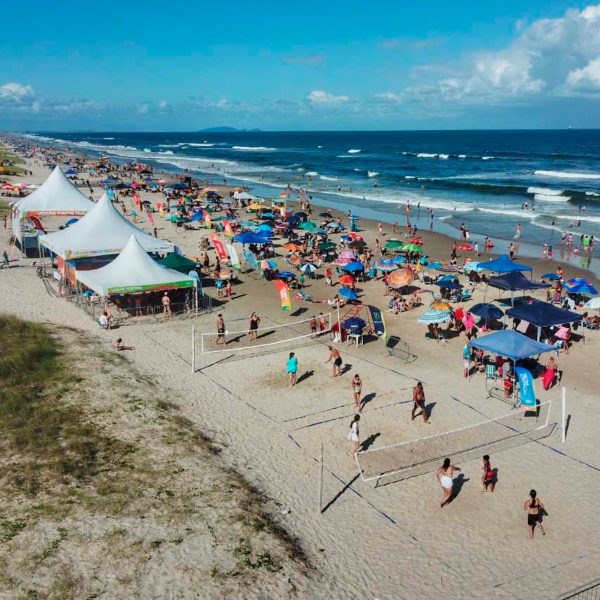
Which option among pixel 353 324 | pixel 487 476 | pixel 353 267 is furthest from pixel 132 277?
pixel 487 476

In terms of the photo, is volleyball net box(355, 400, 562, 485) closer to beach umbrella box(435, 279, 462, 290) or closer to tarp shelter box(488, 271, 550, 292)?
tarp shelter box(488, 271, 550, 292)

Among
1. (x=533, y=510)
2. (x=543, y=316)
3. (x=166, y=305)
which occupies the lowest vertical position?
(x=533, y=510)

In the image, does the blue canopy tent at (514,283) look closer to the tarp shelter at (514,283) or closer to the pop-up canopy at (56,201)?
the tarp shelter at (514,283)

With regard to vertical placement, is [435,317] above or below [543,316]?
below

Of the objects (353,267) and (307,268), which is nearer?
(353,267)

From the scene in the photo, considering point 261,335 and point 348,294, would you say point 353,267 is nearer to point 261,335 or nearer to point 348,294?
point 348,294

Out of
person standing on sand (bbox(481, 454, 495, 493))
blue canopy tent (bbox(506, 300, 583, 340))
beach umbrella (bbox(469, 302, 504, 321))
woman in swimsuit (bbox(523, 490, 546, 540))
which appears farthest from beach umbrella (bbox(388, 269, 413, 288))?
woman in swimsuit (bbox(523, 490, 546, 540))

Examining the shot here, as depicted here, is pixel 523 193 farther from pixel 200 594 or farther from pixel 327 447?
pixel 200 594
